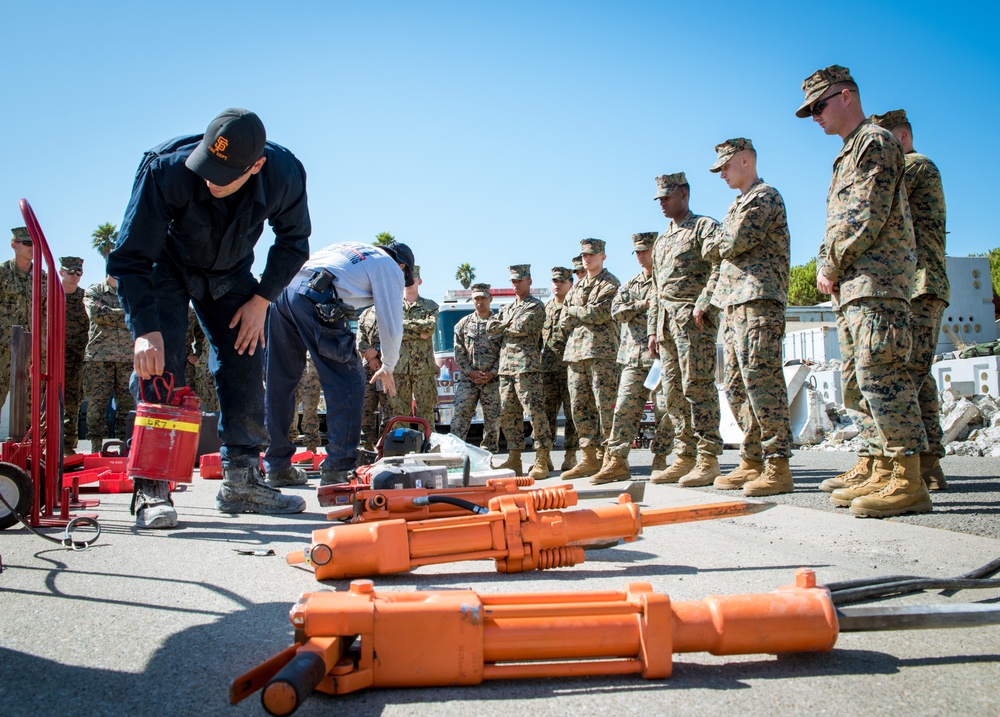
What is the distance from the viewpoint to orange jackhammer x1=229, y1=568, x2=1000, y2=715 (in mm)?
1557

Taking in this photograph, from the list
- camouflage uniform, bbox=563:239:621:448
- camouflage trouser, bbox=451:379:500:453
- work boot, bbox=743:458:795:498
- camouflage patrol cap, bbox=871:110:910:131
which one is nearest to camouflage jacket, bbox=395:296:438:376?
camouflage trouser, bbox=451:379:500:453

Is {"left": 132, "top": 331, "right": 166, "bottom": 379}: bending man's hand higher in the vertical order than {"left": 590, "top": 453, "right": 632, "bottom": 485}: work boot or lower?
higher

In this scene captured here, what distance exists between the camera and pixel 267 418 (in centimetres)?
534

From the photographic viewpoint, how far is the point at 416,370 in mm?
9914

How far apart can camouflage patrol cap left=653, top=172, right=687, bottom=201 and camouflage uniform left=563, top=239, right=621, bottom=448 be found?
134cm

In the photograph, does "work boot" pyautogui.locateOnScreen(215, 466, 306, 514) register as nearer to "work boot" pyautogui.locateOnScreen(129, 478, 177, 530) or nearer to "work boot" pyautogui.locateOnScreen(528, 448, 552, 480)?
"work boot" pyautogui.locateOnScreen(129, 478, 177, 530)

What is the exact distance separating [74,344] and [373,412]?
4323 mm

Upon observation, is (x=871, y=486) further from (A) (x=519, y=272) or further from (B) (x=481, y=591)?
(A) (x=519, y=272)

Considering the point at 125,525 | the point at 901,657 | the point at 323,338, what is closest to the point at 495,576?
the point at 901,657

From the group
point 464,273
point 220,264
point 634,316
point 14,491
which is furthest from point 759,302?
point 464,273

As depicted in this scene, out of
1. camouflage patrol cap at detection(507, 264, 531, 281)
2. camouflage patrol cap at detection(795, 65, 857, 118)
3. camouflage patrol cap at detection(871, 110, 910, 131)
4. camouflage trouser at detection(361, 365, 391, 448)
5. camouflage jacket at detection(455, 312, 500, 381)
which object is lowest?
camouflage trouser at detection(361, 365, 391, 448)

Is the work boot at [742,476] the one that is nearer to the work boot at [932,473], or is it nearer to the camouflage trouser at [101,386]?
the work boot at [932,473]

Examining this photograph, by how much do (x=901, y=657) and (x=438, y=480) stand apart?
6.52 feet

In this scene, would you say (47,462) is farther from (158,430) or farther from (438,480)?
(438,480)
